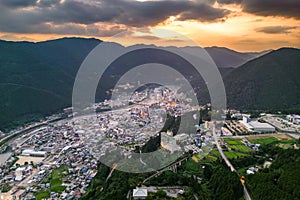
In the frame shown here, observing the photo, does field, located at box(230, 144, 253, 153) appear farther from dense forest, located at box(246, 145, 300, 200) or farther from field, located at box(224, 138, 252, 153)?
dense forest, located at box(246, 145, 300, 200)

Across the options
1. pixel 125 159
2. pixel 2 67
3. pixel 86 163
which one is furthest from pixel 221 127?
pixel 2 67

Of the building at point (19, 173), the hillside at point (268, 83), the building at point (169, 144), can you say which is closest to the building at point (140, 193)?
the building at point (169, 144)

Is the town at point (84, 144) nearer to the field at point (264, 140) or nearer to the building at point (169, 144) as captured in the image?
the building at point (169, 144)

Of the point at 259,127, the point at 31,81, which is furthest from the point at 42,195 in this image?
the point at 31,81

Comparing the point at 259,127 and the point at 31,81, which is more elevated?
the point at 31,81

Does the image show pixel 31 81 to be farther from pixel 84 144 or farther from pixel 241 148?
pixel 241 148

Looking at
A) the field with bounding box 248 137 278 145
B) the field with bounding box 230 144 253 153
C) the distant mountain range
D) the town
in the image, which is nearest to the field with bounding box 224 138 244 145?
the town

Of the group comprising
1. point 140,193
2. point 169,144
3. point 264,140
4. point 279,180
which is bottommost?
point 169,144

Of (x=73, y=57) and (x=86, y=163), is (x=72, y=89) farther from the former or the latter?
(x=86, y=163)

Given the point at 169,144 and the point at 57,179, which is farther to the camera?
the point at 169,144
